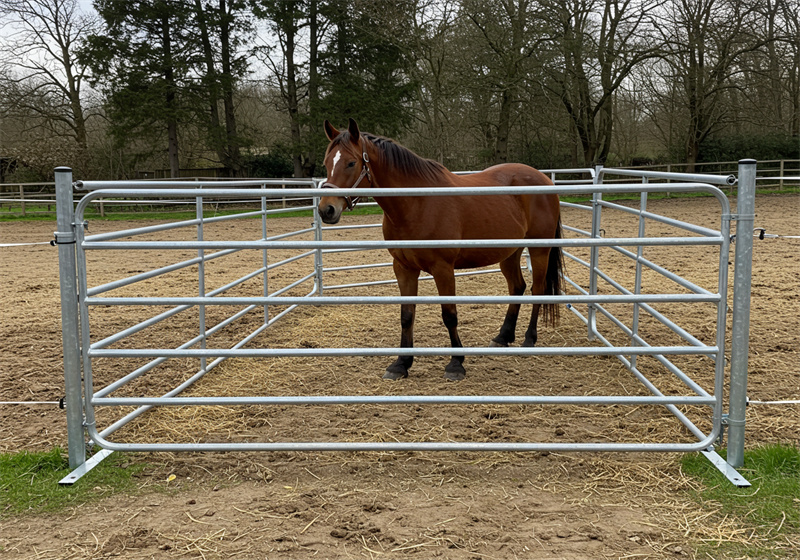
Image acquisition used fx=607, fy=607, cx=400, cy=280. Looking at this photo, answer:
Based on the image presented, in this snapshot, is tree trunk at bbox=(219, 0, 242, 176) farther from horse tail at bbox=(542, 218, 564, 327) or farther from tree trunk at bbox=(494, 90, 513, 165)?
horse tail at bbox=(542, 218, 564, 327)

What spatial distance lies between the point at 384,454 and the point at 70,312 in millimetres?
1634

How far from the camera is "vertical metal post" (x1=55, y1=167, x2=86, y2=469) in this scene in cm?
272

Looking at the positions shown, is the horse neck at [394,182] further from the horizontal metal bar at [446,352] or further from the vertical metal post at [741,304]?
the vertical metal post at [741,304]

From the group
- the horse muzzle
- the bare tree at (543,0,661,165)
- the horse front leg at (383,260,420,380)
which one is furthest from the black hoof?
the bare tree at (543,0,661,165)

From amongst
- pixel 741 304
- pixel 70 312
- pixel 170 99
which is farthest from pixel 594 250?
pixel 170 99

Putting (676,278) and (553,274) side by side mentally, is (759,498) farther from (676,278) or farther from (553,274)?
(553,274)

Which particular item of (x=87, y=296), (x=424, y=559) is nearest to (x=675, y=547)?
(x=424, y=559)

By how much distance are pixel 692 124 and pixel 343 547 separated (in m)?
20.8

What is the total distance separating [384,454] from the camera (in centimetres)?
306

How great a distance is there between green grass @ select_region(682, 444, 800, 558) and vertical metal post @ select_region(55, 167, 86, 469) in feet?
8.89

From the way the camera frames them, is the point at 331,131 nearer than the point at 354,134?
No

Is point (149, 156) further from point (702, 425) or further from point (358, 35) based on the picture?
point (702, 425)

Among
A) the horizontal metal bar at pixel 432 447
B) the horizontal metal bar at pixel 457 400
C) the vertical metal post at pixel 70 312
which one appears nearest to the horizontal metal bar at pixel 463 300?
the vertical metal post at pixel 70 312

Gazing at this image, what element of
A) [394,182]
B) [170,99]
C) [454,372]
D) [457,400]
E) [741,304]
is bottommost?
[454,372]
